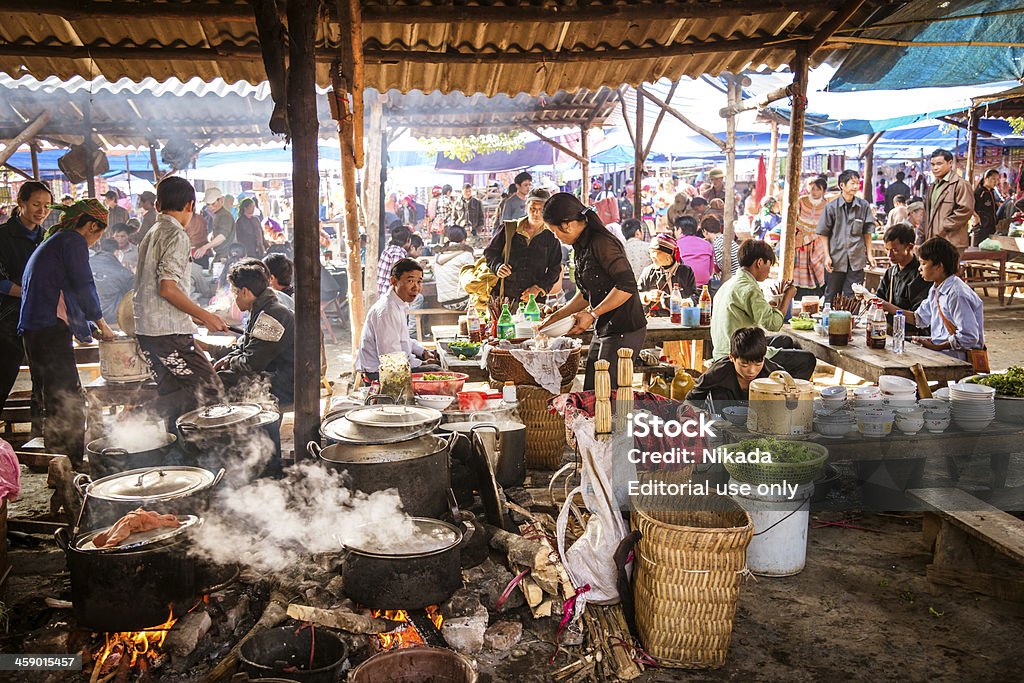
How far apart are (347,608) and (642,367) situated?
395 cm

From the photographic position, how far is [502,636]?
332 cm

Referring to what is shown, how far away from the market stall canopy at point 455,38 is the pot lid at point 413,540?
3234 mm

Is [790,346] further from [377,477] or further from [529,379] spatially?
[377,477]

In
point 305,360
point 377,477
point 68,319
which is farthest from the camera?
point 68,319

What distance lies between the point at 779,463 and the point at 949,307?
9.06 feet

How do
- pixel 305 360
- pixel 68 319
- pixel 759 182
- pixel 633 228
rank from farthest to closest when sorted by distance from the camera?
pixel 759 182 → pixel 633 228 → pixel 68 319 → pixel 305 360

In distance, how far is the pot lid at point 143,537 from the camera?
308cm

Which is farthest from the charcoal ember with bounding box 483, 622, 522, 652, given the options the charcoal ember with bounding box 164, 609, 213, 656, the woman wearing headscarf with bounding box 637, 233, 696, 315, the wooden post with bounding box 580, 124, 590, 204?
the wooden post with bounding box 580, 124, 590, 204

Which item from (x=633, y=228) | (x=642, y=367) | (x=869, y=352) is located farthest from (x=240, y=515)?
(x=633, y=228)

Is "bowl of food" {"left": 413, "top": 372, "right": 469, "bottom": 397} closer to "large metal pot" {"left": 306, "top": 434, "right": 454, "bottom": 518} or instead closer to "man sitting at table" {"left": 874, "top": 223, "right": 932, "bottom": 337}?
"large metal pot" {"left": 306, "top": 434, "right": 454, "bottom": 518}

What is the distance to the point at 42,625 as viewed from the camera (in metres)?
3.40

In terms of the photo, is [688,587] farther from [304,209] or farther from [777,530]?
[304,209]

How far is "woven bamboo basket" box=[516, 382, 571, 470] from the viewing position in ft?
18.4

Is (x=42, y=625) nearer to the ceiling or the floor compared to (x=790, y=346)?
nearer to the floor
